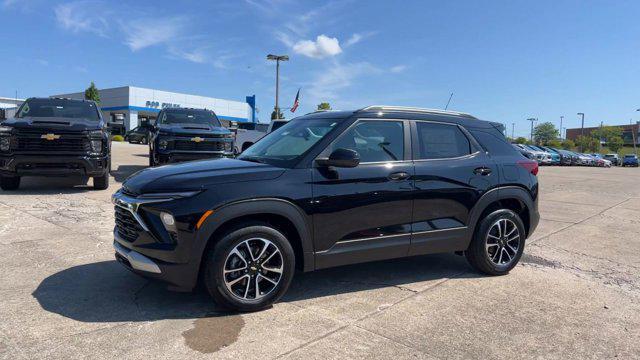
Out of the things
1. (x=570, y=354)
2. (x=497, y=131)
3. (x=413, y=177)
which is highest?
(x=497, y=131)

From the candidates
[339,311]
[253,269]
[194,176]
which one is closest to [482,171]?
[339,311]

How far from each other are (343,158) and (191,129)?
8397 mm

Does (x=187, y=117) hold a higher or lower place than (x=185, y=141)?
higher

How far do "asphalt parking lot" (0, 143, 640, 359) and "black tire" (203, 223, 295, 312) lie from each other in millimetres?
113

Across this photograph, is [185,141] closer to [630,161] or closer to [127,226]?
[127,226]

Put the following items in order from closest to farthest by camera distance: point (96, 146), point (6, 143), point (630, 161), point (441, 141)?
point (441, 141), point (6, 143), point (96, 146), point (630, 161)

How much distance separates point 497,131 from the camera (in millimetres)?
5398

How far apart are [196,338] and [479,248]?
3.01m

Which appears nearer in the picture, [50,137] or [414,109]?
[414,109]

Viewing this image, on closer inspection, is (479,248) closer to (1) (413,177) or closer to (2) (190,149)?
(1) (413,177)

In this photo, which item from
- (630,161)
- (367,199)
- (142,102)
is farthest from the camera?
(142,102)

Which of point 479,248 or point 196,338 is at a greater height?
point 479,248

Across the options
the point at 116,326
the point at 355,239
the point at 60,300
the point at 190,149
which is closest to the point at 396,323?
the point at 355,239

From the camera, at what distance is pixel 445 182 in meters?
4.69
